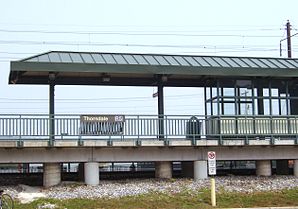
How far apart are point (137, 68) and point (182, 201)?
732 centimetres

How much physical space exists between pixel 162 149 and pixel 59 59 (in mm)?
6371

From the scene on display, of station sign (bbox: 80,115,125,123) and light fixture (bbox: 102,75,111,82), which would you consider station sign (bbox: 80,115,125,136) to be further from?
light fixture (bbox: 102,75,111,82)

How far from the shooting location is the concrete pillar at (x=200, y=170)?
77.5 feet

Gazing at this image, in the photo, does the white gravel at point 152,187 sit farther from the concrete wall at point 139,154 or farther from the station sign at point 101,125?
the station sign at point 101,125

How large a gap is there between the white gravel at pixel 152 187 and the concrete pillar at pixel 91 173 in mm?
305

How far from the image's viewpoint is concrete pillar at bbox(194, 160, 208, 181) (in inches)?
930

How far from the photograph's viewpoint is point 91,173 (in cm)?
2241

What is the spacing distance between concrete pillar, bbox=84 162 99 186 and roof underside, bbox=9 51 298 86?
4323 mm

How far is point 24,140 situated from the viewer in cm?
2164

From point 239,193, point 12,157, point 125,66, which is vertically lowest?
point 239,193

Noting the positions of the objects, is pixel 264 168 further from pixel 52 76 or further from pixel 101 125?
pixel 52 76

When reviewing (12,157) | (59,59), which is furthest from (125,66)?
(12,157)

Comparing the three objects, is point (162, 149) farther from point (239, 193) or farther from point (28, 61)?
point (28, 61)

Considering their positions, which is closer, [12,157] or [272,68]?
[12,157]
